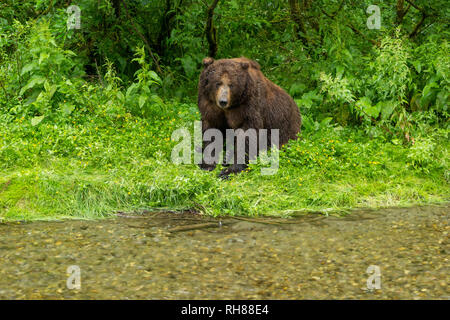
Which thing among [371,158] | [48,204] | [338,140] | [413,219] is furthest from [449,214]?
[48,204]

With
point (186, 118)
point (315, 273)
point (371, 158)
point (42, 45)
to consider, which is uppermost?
point (42, 45)

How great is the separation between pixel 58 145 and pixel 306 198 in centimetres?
284

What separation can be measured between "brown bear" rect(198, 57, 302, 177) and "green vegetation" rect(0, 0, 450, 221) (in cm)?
47

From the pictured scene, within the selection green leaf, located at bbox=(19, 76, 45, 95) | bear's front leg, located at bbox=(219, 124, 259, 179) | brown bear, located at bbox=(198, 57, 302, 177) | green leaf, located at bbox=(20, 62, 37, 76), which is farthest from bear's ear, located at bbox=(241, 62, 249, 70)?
green leaf, located at bbox=(20, 62, 37, 76)

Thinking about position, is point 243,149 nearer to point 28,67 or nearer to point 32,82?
point 32,82

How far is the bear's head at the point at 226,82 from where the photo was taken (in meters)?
6.36

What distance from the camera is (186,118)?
7715mm

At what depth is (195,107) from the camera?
8.27m

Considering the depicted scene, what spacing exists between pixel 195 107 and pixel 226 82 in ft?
6.40

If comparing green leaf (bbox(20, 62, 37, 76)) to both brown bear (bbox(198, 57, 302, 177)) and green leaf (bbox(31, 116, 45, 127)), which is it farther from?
brown bear (bbox(198, 57, 302, 177))

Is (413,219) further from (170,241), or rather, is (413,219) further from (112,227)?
(112,227)

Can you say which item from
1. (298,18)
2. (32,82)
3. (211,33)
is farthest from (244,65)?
(298,18)

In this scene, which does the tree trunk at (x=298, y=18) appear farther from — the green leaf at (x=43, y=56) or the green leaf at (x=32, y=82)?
the green leaf at (x=32, y=82)

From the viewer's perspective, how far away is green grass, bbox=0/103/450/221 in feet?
18.7
